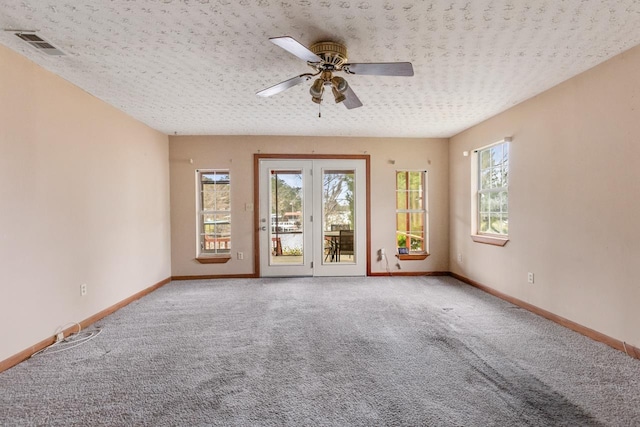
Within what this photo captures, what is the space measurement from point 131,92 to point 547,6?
3656mm

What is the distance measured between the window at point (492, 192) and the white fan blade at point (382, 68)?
2.31 meters

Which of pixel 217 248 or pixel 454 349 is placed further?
pixel 217 248

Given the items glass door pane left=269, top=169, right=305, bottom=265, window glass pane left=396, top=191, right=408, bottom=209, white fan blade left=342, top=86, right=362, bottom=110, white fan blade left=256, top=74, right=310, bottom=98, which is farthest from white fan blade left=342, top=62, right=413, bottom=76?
window glass pane left=396, top=191, right=408, bottom=209

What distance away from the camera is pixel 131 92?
298 centimetres

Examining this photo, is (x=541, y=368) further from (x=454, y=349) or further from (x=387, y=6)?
(x=387, y=6)

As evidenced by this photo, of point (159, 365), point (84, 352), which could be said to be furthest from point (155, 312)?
point (159, 365)

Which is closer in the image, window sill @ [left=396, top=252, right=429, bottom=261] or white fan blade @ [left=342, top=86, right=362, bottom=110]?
white fan blade @ [left=342, top=86, right=362, bottom=110]

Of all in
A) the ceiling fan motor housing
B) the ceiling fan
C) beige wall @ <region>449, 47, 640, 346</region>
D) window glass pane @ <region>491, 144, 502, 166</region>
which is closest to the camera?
the ceiling fan

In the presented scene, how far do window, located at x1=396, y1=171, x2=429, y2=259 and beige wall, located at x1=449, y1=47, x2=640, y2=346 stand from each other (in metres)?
1.39

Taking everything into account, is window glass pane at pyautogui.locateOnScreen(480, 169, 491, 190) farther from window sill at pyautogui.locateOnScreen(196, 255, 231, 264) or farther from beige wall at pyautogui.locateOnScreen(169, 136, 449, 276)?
window sill at pyautogui.locateOnScreen(196, 255, 231, 264)

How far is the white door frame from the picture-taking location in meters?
4.78

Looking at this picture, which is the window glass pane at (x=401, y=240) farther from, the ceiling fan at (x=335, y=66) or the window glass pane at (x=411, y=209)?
the ceiling fan at (x=335, y=66)

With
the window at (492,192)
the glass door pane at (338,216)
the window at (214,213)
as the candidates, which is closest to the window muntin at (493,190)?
the window at (492,192)

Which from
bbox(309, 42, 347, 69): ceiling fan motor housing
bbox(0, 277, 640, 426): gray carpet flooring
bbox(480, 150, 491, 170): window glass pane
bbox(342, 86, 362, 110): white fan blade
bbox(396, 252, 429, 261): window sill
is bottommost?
bbox(0, 277, 640, 426): gray carpet flooring
